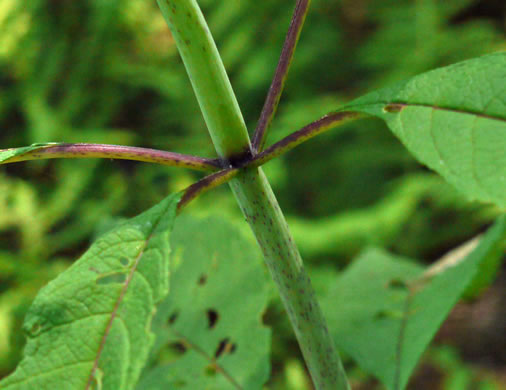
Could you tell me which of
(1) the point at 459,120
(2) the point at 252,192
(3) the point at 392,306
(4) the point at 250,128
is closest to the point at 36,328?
(2) the point at 252,192

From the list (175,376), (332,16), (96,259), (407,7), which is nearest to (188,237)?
(175,376)

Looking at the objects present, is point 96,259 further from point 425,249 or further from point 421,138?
point 425,249

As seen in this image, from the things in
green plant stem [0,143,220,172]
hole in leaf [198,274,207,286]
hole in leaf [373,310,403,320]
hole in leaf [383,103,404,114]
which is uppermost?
green plant stem [0,143,220,172]

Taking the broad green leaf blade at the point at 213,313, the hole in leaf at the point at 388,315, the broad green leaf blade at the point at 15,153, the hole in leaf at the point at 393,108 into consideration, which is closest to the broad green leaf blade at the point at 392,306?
the hole in leaf at the point at 388,315

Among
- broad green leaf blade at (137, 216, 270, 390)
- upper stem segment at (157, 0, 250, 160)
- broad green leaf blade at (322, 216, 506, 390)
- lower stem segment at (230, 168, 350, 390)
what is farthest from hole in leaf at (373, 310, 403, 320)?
upper stem segment at (157, 0, 250, 160)

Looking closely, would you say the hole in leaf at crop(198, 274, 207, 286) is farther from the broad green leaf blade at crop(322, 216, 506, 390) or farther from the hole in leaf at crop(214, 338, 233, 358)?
the broad green leaf blade at crop(322, 216, 506, 390)

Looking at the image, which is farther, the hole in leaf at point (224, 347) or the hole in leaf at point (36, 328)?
the hole in leaf at point (224, 347)

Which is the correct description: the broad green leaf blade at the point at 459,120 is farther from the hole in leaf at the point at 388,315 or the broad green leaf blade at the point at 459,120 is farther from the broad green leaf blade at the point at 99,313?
the hole in leaf at the point at 388,315
